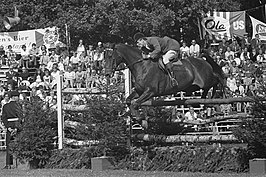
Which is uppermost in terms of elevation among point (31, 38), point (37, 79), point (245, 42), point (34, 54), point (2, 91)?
point (31, 38)

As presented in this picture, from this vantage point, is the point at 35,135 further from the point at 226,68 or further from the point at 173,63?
the point at 226,68

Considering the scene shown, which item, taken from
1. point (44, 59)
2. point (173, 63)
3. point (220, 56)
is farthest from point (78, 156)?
point (44, 59)

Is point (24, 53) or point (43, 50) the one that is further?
point (24, 53)

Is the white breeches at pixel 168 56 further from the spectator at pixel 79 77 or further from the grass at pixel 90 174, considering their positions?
the spectator at pixel 79 77

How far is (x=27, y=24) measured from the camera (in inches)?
1582

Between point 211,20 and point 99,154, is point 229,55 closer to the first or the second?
point 211,20

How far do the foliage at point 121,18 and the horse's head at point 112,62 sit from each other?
17.4 metres

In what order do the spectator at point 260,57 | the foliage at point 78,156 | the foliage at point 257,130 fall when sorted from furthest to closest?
the spectator at point 260,57
the foliage at point 78,156
the foliage at point 257,130

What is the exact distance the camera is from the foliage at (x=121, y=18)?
34656 millimetres

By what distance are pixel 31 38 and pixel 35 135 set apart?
54.8 ft

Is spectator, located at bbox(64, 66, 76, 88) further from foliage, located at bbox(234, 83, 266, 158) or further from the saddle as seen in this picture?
foliage, located at bbox(234, 83, 266, 158)

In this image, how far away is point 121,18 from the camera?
34594 mm

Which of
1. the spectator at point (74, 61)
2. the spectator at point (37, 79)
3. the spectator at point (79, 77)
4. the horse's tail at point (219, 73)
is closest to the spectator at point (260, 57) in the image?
the spectator at point (79, 77)

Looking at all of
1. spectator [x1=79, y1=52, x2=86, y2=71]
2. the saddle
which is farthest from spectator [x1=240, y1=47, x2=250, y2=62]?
the saddle
